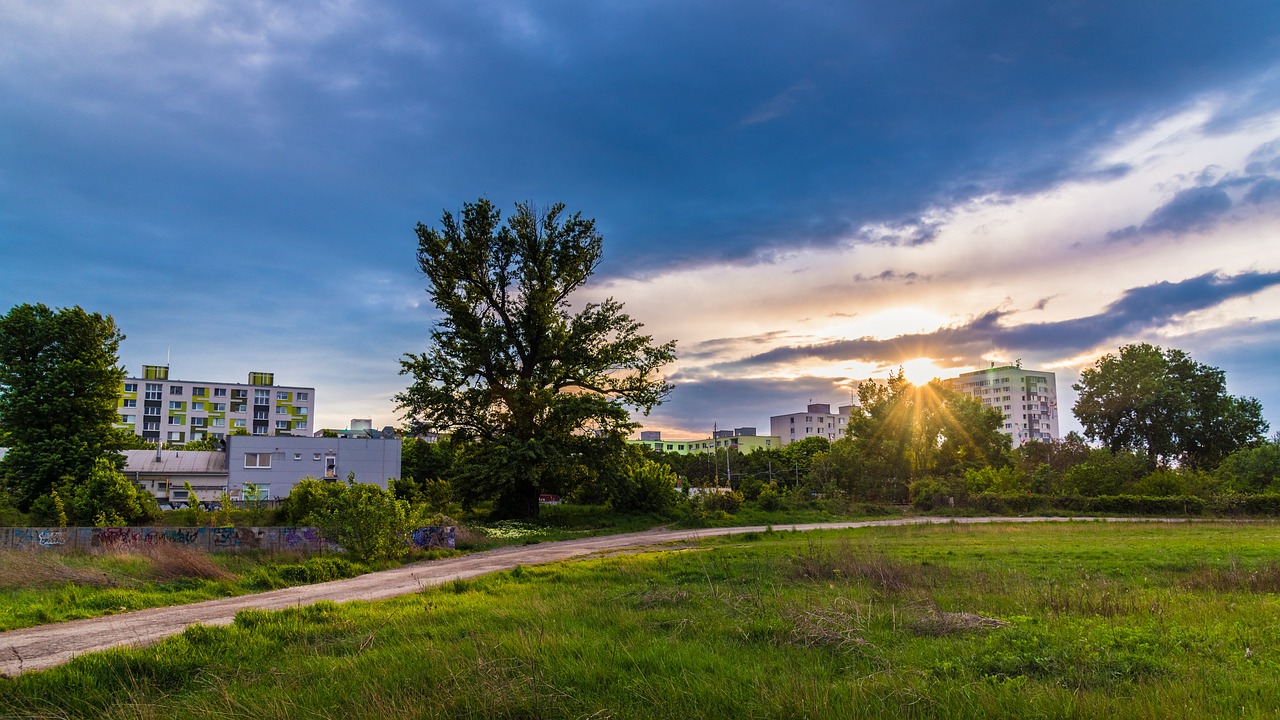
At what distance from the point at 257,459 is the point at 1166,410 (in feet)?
296

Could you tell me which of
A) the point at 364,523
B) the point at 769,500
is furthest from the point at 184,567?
the point at 769,500

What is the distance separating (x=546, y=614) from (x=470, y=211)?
104 feet

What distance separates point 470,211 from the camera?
126ft

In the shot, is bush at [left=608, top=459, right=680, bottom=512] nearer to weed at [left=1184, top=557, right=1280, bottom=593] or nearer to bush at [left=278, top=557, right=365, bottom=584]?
bush at [left=278, top=557, right=365, bottom=584]

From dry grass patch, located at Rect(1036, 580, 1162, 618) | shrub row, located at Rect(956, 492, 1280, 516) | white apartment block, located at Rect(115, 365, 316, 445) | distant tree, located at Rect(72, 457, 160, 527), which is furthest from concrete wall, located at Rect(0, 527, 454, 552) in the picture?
white apartment block, located at Rect(115, 365, 316, 445)

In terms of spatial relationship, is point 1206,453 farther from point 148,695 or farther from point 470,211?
point 148,695

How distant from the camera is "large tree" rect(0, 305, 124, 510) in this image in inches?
1200

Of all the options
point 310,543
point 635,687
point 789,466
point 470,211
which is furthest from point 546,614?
point 789,466

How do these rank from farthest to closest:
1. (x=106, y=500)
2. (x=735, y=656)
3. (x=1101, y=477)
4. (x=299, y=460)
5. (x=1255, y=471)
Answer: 1. (x=299, y=460)
2. (x=1101, y=477)
3. (x=1255, y=471)
4. (x=106, y=500)
5. (x=735, y=656)

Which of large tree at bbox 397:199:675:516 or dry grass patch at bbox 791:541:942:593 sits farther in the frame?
large tree at bbox 397:199:675:516

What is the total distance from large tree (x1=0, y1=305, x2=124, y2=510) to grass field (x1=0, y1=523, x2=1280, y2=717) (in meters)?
27.9

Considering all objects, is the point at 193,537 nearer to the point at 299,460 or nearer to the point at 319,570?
the point at 319,570

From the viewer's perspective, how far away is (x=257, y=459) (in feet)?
204

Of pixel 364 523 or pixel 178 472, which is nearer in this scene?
pixel 364 523
